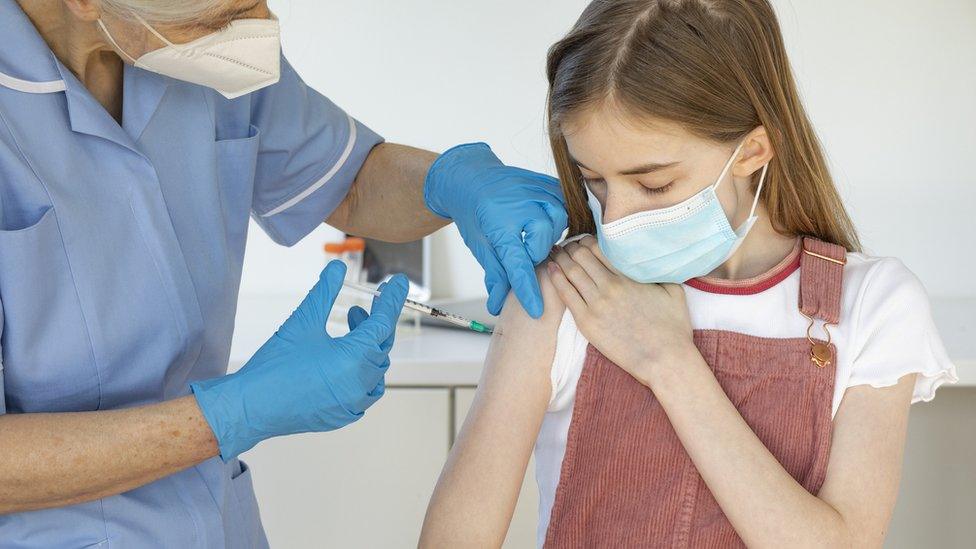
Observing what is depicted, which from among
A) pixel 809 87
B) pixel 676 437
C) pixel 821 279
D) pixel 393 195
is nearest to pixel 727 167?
pixel 821 279

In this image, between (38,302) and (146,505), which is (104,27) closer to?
(38,302)

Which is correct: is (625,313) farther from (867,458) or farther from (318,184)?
(318,184)

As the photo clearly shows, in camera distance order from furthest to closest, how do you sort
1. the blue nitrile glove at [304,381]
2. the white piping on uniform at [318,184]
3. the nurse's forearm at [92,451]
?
the white piping on uniform at [318,184] < the blue nitrile glove at [304,381] < the nurse's forearm at [92,451]

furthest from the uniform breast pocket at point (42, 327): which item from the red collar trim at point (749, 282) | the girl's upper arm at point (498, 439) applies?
the red collar trim at point (749, 282)

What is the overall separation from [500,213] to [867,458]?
53 centimetres

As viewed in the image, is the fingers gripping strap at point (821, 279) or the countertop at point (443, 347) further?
the countertop at point (443, 347)

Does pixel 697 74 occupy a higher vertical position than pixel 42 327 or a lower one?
higher

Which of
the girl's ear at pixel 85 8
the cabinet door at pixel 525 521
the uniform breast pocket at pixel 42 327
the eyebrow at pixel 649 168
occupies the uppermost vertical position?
the girl's ear at pixel 85 8

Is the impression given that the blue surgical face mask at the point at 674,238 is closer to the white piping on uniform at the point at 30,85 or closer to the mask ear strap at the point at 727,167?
the mask ear strap at the point at 727,167

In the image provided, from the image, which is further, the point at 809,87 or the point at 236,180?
the point at 809,87

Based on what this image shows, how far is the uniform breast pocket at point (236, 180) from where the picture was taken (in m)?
1.31

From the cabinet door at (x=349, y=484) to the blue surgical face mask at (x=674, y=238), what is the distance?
3.20 ft

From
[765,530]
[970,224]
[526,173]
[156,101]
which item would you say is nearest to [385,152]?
[526,173]

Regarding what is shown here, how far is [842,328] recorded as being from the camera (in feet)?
4.03
